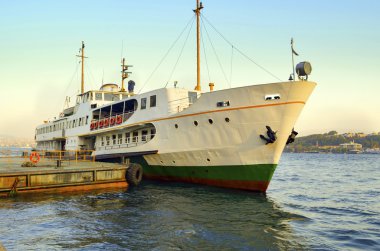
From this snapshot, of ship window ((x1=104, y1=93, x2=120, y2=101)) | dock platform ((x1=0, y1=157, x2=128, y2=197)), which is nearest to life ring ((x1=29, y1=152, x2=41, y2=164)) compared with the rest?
dock platform ((x1=0, y1=157, x2=128, y2=197))

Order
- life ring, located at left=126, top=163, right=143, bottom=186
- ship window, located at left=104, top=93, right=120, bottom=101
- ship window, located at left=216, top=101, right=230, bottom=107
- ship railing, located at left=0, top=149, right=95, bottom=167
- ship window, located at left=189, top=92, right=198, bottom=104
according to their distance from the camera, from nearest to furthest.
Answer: ship window, located at left=216, top=101, right=230, bottom=107 < life ring, located at left=126, top=163, right=143, bottom=186 < ship window, located at left=189, top=92, right=198, bottom=104 < ship railing, located at left=0, top=149, right=95, bottom=167 < ship window, located at left=104, top=93, right=120, bottom=101

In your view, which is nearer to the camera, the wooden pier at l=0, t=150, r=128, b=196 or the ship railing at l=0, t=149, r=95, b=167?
the wooden pier at l=0, t=150, r=128, b=196

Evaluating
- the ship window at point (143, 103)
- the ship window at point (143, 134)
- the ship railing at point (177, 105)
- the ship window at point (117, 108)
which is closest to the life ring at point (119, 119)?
the ship window at point (117, 108)

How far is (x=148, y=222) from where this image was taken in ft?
42.0

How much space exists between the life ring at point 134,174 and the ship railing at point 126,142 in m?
2.03

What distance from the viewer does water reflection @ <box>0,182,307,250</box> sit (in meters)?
10.3

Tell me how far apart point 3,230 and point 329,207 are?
15.8 m

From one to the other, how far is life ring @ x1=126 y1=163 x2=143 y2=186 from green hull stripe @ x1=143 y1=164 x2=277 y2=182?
1356 mm

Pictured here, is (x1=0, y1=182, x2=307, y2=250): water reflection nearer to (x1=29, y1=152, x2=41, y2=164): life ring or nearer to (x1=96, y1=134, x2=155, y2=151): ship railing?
(x1=29, y1=152, x2=41, y2=164): life ring

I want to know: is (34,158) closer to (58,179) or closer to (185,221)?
(58,179)

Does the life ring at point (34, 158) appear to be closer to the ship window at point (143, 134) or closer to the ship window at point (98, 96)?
the ship window at point (143, 134)

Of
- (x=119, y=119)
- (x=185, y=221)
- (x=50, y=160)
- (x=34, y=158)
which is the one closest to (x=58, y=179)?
(x=34, y=158)

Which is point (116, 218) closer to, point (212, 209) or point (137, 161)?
point (212, 209)

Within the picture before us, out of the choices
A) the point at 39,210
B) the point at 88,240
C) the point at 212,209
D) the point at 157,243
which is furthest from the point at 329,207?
the point at 39,210
